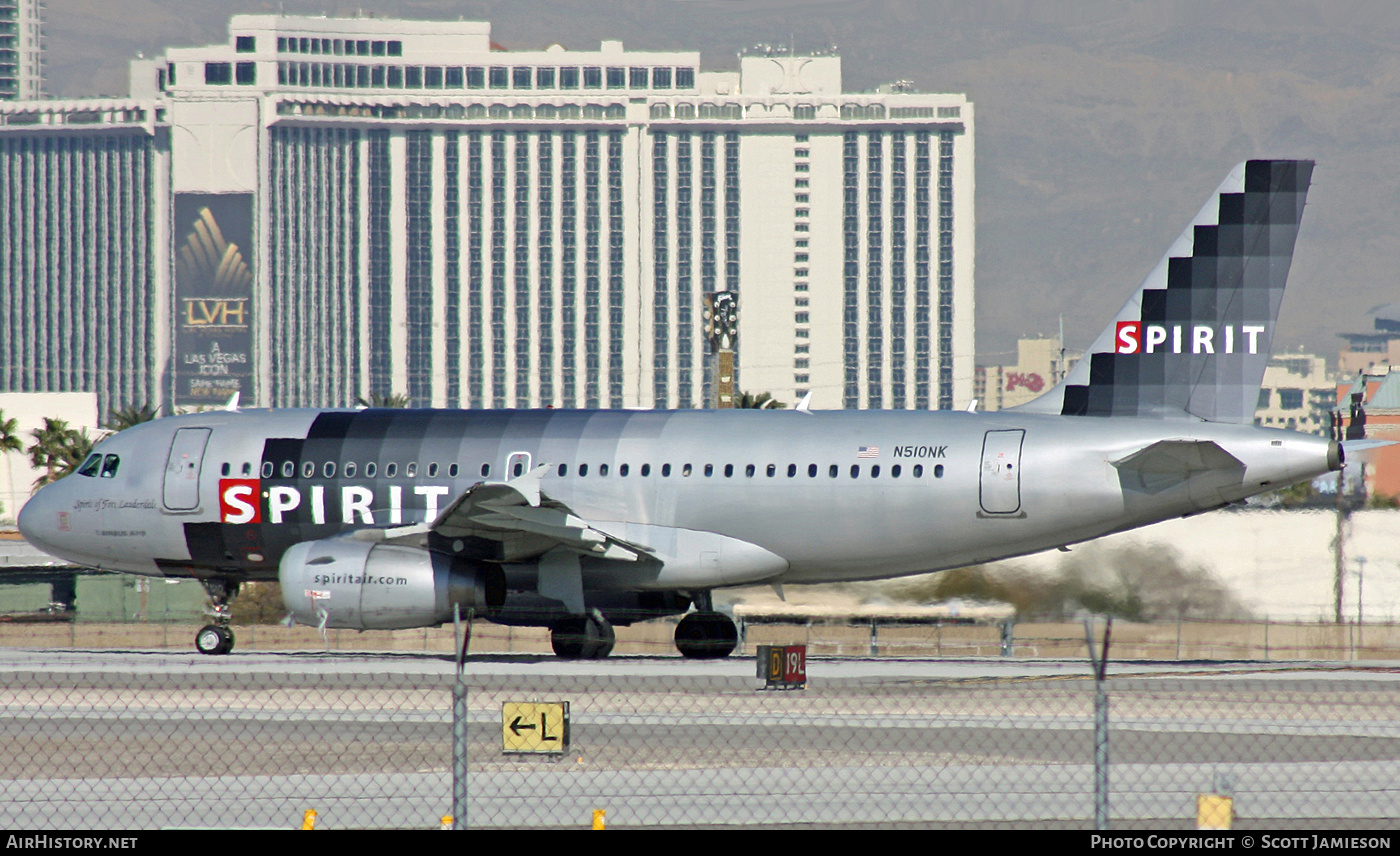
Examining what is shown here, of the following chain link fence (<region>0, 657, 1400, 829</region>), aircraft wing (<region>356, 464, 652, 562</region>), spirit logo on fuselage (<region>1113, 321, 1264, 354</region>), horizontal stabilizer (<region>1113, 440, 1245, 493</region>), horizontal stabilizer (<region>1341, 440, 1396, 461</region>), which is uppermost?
spirit logo on fuselage (<region>1113, 321, 1264, 354</region>)

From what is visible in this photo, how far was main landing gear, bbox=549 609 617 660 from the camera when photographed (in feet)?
104

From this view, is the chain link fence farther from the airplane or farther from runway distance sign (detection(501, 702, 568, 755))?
the airplane

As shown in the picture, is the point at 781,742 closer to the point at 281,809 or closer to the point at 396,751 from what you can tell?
the point at 396,751

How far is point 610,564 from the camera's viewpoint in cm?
3148

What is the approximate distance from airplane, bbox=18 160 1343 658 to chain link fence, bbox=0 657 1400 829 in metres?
3.29

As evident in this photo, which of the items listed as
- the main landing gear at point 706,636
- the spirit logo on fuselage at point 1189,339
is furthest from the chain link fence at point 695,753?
the spirit logo on fuselage at point 1189,339

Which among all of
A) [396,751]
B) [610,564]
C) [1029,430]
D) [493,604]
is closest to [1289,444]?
[1029,430]

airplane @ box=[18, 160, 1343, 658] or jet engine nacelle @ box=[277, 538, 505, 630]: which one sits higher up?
airplane @ box=[18, 160, 1343, 658]

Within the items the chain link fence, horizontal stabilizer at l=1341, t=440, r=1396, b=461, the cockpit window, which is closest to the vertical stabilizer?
horizontal stabilizer at l=1341, t=440, r=1396, b=461

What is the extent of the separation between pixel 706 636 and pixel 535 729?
547 inches

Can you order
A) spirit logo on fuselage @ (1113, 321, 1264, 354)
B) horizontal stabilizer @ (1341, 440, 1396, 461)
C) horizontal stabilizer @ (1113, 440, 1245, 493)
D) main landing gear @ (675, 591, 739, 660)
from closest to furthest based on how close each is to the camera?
horizontal stabilizer @ (1113, 440, 1245, 493)
horizontal stabilizer @ (1341, 440, 1396, 461)
spirit logo on fuselage @ (1113, 321, 1264, 354)
main landing gear @ (675, 591, 739, 660)

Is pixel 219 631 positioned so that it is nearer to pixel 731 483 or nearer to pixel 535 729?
pixel 731 483

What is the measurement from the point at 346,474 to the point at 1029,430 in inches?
489

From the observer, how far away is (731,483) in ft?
104
